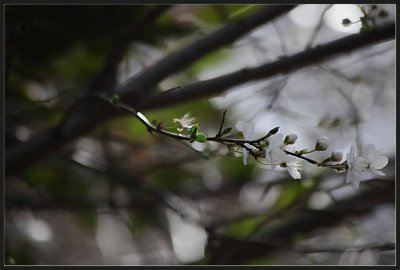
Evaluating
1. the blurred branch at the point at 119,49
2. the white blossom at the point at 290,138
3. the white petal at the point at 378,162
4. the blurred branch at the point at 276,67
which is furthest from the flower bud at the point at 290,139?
the blurred branch at the point at 119,49

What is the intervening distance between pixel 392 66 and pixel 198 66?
1.84 feet

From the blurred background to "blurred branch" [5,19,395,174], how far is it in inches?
3.2

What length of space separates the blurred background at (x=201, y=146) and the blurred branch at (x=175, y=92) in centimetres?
8

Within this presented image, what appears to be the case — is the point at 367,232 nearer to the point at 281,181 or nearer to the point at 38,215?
the point at 281,181

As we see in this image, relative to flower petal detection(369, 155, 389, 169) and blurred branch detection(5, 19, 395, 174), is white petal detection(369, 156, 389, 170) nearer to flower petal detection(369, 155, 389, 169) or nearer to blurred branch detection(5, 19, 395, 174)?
flower petal detection(369, 155, 389, 169)

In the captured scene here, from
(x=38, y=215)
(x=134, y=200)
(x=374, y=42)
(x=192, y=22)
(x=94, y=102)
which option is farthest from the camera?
(x=38, y=215)

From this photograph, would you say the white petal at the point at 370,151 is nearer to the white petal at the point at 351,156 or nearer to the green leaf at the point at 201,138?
the white petal at the point at 351,156

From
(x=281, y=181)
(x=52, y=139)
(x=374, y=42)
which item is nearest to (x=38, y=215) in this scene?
(x=52, y=139)

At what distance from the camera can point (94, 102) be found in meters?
1.11

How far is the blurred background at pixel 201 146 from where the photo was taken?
1263 millimetres

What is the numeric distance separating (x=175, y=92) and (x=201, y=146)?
0.12 metres

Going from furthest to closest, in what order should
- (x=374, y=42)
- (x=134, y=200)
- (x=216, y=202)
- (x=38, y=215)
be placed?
(x=216, y=202), (x=38, y=215), (x=134, y=200), (x=374, y=42)

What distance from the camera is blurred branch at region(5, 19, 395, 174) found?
1015mm

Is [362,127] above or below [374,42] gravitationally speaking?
above
